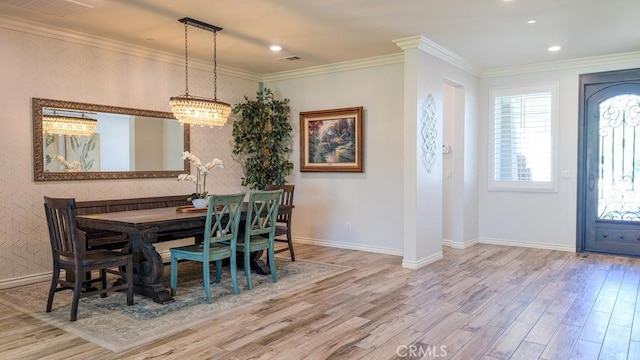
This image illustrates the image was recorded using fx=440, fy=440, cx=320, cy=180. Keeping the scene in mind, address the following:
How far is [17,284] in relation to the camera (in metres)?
4.41

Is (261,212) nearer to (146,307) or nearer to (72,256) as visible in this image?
(146,307)

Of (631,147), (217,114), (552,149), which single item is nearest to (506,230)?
(552,149)

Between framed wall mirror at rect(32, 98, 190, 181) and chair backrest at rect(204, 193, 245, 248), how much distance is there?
1.78m

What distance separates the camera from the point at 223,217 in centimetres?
429

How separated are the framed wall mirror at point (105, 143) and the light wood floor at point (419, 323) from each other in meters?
1.72

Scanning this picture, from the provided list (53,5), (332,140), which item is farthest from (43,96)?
(332,140)

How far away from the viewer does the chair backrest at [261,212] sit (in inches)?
168

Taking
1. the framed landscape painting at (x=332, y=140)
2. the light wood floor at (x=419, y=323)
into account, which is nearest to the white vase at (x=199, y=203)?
the light wood floor at (x=419, y=323)

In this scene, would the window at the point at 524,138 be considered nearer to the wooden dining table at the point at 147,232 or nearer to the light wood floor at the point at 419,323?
the light wood floor at the point at 419,323

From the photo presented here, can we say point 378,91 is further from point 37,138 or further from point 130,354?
point 130,354

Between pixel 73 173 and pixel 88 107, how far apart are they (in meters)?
0.75

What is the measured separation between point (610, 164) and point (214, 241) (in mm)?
5271

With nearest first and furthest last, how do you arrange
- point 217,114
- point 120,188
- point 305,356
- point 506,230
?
point 305,356
point 217,114
point 120,188
point 506,230

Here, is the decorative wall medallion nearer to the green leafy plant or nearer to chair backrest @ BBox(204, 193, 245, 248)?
the green leafy plant
